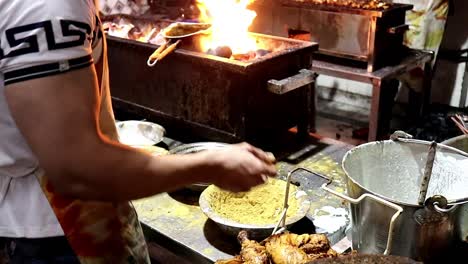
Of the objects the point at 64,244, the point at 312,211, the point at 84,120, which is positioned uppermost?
the point at 84,120

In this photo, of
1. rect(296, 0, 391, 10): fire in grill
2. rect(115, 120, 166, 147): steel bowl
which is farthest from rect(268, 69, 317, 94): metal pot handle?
rect(296, 0, 391, 10): fire in grill

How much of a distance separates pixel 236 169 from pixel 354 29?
3290 millimetres

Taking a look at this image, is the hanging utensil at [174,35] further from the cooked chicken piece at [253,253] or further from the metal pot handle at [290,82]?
the cooked chicken piece at [253,253]

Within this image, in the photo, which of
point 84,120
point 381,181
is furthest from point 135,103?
point 84,120

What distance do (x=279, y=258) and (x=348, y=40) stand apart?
305cm

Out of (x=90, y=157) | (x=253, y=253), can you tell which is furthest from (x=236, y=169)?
(x=253, y=253)

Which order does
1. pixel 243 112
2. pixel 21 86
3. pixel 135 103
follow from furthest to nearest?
1. pixel 135 103
2. pixel 243 112
3. pixel 21 86

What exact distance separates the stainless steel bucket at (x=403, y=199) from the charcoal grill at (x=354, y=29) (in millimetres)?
2246

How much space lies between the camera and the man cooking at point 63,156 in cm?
108

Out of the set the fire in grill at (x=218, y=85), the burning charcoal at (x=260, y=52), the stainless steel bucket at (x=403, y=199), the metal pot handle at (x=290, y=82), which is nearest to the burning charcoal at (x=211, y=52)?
the fire in grill at (x=218, y=85)

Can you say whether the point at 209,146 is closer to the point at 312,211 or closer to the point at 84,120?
the point at 312,211

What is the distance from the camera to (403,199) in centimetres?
203

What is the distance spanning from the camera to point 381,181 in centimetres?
204

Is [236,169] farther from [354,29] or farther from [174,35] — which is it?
[354,29]
